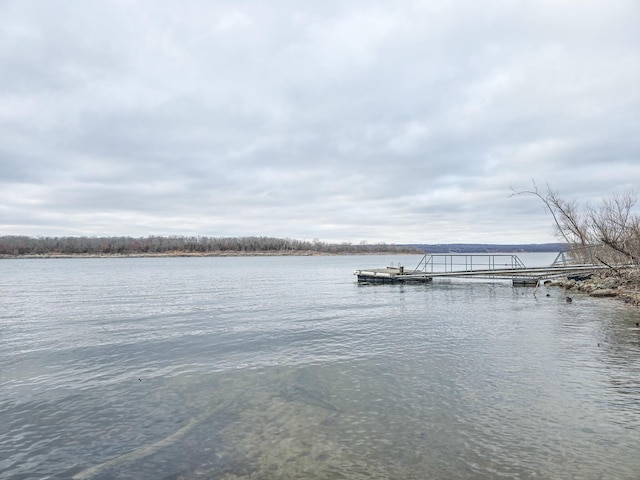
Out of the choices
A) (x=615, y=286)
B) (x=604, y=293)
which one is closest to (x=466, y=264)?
(x=615, y=286)

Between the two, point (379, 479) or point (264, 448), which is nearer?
point (379, 479)

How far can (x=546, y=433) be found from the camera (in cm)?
765

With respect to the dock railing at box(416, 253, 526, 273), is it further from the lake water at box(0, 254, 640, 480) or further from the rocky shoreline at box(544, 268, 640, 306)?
the lake water at box(0, 254, 640, 480)

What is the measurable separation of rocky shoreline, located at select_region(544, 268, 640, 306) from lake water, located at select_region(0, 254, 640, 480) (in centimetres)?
822

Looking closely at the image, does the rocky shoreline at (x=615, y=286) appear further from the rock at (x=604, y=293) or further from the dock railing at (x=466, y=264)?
the dock railing at (x=466, y=264)

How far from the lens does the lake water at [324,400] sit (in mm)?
6781

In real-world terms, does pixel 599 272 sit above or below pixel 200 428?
above

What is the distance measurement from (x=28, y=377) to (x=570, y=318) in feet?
76.5

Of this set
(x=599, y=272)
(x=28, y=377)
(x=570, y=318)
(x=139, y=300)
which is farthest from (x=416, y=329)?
(x=599, y=272)

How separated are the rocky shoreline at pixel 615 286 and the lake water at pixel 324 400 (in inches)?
324

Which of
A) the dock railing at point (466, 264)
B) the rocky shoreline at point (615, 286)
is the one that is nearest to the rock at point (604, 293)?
the rocky shoreline at point (615, 286)

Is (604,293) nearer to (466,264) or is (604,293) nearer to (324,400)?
(466,264)

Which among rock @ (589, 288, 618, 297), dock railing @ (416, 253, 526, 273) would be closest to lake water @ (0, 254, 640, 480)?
rock @ (589, 288, 618, 297)

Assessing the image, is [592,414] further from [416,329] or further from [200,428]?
[416,329]
